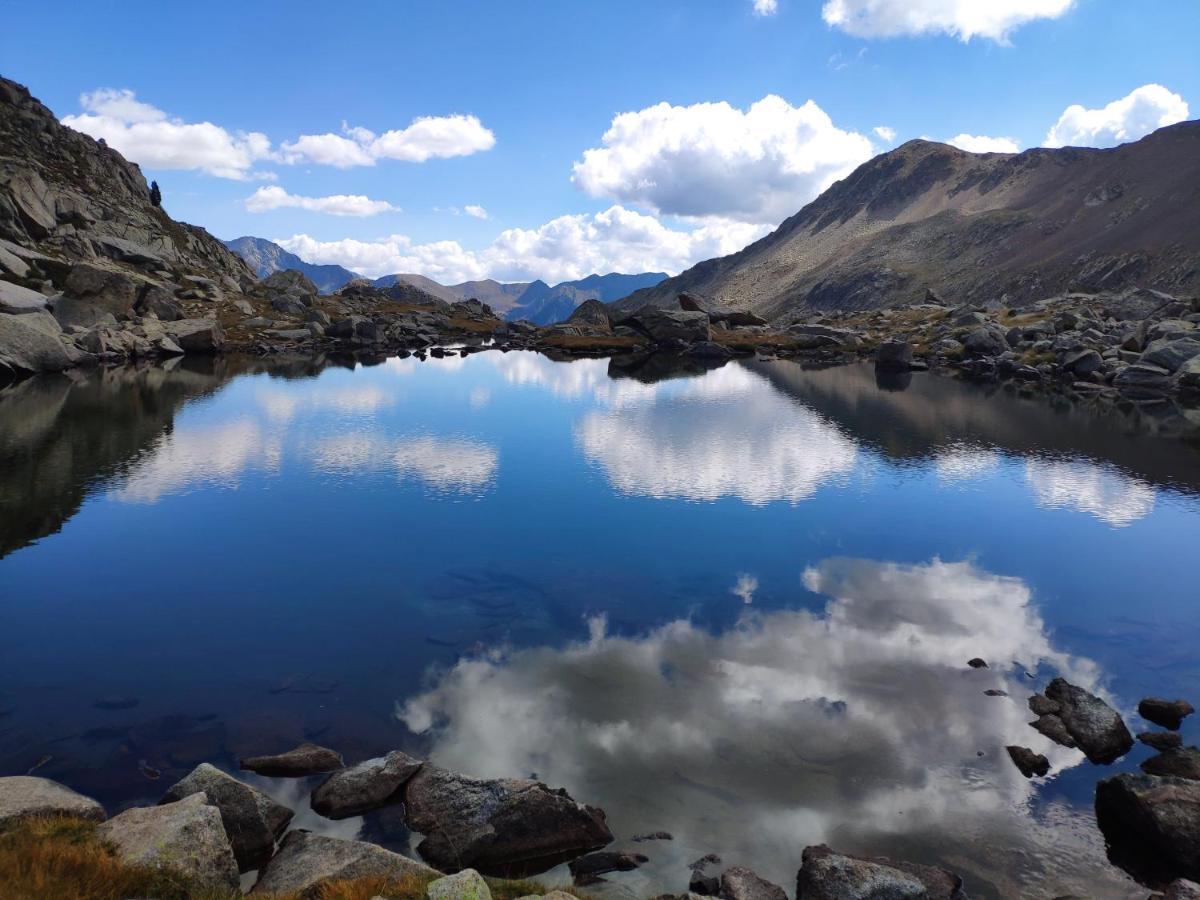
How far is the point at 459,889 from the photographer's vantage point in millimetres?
9789

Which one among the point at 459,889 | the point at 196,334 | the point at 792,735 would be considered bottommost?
the point at 792,735

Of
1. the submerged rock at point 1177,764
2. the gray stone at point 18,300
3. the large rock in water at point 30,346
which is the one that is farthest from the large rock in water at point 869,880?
the gray stone at point 18,300

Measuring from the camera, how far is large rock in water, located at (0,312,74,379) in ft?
242

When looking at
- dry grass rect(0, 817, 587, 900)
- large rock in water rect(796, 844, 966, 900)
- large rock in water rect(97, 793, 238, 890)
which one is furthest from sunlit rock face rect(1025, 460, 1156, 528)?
large rock in water rect(97, 793, 238, 890)

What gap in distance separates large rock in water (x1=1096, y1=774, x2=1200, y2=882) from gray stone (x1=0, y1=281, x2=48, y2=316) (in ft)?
336

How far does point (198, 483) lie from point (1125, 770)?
4371cm

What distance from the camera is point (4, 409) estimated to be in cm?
5828

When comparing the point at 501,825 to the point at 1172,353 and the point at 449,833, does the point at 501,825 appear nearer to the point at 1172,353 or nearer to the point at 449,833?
the point at 449,833

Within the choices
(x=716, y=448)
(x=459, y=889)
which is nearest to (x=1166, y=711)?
(x=459, y=889)

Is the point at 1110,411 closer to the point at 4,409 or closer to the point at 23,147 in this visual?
the point at 4,409

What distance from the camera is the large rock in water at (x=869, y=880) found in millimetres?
12391

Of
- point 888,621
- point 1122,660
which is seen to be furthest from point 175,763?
point 1122,660

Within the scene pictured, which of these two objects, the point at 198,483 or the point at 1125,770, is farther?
the point at 198,483

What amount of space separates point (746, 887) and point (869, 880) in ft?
7.18
